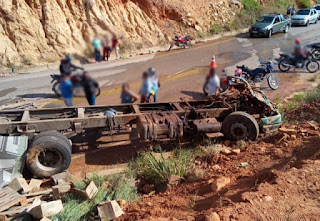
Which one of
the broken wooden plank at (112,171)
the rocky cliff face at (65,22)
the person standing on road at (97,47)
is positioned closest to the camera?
the person standing on road at (97,47)

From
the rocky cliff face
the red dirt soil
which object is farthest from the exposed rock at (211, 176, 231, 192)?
the rocky cliff face

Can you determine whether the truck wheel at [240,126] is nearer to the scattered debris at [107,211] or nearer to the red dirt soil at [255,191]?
the red dirt soil at [255,191]

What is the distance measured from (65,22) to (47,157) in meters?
4.47

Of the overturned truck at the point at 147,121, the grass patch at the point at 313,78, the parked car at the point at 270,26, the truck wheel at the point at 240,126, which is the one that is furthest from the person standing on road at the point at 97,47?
the grass patch at the point at 313,78

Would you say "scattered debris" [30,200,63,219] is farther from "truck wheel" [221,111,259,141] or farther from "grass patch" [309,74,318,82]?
"grass patch" [309,74,318,82]

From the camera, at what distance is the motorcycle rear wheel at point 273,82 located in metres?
12.5

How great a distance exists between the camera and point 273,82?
12.7m

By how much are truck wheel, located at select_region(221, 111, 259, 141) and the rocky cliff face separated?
314cm

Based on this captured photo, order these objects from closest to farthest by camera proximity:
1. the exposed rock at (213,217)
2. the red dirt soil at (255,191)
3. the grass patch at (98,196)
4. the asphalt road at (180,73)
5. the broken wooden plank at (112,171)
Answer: the exposed rock at (213,217)
the red dirt soil at (255,191)
the grass patch at (98,196)
the broken wooden plank at (112,171)
the asphalt road at (180,73)

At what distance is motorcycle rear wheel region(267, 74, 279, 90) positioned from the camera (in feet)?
40.9

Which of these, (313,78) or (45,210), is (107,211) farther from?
(313,78)

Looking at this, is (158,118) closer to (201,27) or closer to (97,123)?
(97,123)

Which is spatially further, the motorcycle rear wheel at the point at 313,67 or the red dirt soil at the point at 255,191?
the motorcycle rear wheel at the point at 313,67

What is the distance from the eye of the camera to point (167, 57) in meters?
10.2
